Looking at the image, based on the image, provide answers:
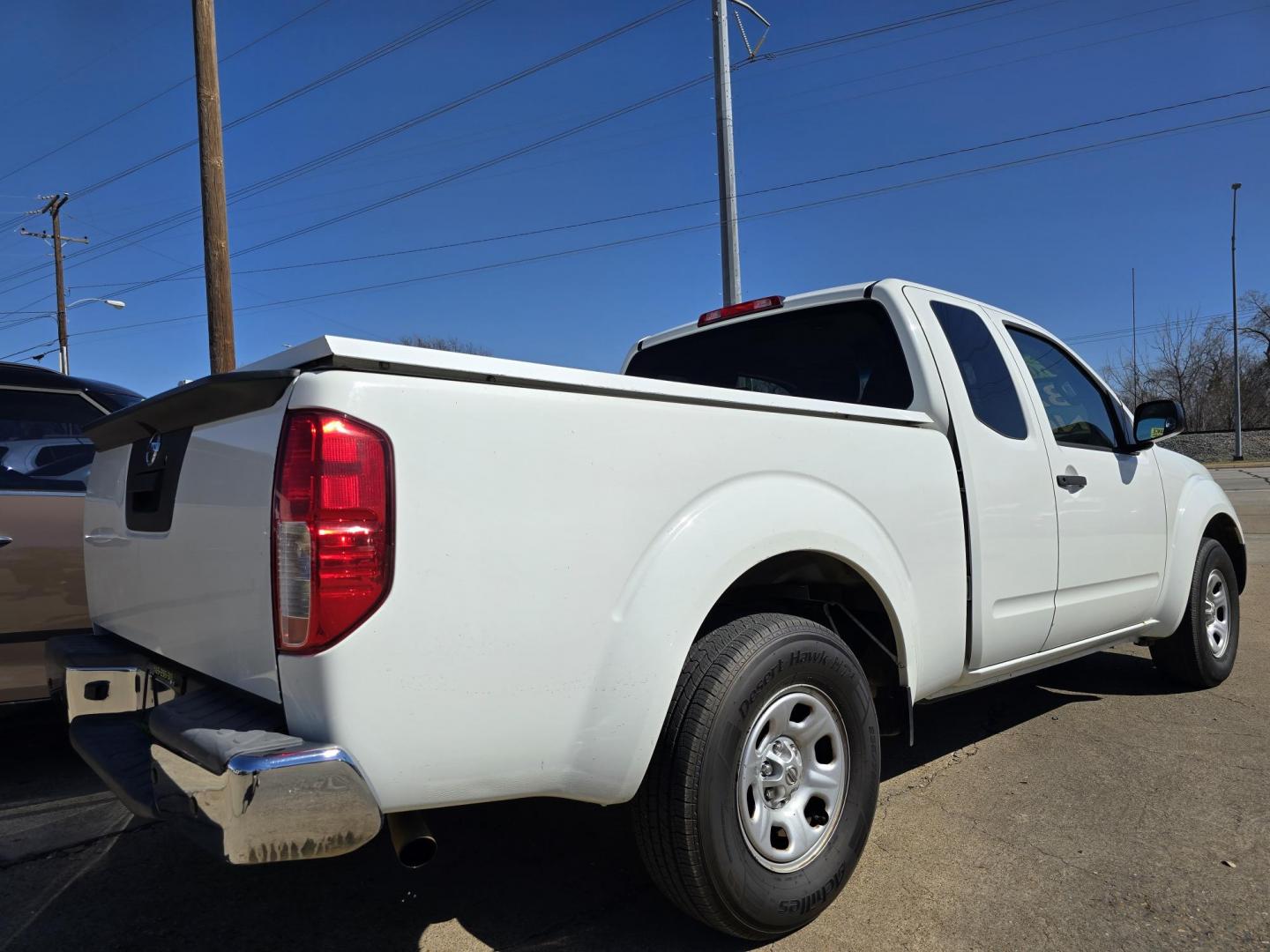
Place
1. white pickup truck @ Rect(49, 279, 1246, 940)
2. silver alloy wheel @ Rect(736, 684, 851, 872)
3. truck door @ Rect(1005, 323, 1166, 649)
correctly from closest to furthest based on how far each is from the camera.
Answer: white pickup truck @ Rect(49, 279, 1246, 940) → silver alloy wheel @ Rect(736, 684, 851, 872) → truck door @ Rect(1005, 323, 1166, 649)

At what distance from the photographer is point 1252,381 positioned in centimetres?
5544

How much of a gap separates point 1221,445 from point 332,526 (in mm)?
49392

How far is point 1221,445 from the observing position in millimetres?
42531

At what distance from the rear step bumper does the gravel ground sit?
147 ft

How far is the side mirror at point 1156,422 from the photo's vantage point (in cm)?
429

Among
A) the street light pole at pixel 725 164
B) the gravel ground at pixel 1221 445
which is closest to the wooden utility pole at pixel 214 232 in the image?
the street light pole at pixel 725 164

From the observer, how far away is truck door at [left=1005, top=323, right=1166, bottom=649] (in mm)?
3766

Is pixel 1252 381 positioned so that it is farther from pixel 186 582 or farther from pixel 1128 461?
pixel 186 582

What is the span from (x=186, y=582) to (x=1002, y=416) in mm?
2936

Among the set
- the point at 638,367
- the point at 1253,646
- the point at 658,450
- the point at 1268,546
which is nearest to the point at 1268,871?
the point at 658,450

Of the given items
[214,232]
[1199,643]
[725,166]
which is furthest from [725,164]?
[1199,643]

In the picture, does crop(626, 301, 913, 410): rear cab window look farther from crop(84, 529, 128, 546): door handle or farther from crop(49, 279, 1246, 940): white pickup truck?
crop(84, 529, 128, 546): door handle

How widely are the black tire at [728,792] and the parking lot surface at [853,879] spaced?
194 millimetres

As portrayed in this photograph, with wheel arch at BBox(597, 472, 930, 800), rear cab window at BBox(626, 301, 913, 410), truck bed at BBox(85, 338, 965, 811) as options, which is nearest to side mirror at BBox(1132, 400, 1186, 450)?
rear cab window at BBox(626, 301, 913, 410)
